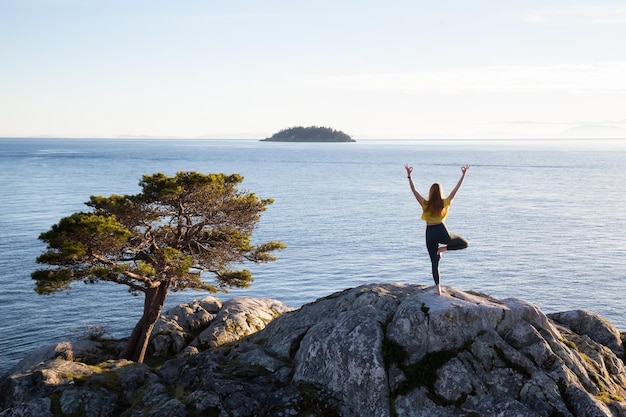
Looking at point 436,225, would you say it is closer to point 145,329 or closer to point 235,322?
point 235,322

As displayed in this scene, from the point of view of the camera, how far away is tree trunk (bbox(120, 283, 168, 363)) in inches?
1104

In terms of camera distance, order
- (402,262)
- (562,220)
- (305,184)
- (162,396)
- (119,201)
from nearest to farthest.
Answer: (162,396)
(119,201)
(402,262)
(562,220)
(305,184)

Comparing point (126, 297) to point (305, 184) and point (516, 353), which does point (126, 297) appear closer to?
point (516, 353)

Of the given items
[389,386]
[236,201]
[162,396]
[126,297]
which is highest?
[236,201]

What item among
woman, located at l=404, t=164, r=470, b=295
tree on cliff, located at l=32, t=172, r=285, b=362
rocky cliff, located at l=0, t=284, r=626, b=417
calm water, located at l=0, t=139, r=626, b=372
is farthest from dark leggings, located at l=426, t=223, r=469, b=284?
calm water, located at l=0, t=139, r=626, b=372

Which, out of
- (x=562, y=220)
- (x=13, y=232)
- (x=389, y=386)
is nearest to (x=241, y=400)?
(x=389, y=386)

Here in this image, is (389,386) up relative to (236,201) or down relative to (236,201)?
down

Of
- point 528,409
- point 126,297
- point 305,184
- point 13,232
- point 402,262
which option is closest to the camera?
point 528,409

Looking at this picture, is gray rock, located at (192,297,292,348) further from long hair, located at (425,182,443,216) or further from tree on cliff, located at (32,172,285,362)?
long hair, located at (425,182,443,216)

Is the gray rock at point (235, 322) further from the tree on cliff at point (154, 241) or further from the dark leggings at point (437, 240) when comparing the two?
the dark leggings at point (437, 240)

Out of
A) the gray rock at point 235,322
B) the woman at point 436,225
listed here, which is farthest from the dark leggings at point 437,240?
the gray rock at point 235,322

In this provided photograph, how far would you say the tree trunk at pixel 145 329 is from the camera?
28031mm

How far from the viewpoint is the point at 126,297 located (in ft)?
166

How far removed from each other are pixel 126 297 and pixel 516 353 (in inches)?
1601
